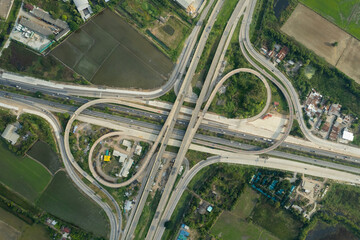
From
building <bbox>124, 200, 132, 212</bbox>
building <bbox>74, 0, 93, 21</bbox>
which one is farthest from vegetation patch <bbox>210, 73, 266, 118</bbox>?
building <bbox>74, 0, 93, 21</bbox>

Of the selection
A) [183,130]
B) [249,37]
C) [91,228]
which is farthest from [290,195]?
[91,228]

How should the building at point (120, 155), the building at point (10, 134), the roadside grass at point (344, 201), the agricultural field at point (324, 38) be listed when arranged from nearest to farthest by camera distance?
the building at point (10, 134) < the building at point (120, 155) < the roadside grass at point (344, 201) < the agricultural field at point (324, 38)

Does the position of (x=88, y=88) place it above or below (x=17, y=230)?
above

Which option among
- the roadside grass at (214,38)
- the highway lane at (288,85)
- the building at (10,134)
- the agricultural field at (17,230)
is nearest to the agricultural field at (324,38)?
the highway lane at (288,85)

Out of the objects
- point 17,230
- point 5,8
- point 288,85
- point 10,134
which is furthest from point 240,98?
point 5,8

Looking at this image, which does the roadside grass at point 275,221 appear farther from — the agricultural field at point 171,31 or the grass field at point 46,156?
the grass field at point 46,156

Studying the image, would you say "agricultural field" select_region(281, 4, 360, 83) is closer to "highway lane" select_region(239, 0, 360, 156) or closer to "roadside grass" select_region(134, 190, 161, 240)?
"highway lane" select_region(239, 0, 360, 156)

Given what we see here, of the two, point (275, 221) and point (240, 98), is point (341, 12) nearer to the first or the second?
point (240, 98)
